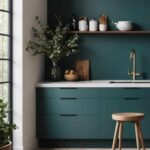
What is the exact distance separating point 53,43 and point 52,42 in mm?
19

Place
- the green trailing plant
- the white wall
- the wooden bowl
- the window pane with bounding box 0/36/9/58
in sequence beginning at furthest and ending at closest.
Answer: the wooden bowl
the green trailing plant
the white wall
the window pane with bounding box 0/36/9/58

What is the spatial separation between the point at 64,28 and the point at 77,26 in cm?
36

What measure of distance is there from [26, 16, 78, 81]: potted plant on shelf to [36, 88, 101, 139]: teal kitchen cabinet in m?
0.48

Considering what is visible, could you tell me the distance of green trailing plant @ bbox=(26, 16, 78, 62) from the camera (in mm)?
5262

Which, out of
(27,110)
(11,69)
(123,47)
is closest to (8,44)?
(11,69)

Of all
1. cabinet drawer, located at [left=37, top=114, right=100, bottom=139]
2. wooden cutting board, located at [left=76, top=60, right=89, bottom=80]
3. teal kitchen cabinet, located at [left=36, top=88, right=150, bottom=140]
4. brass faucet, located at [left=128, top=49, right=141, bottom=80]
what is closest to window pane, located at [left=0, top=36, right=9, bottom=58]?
teal kitchen cabinet, located at [left=36, top=88, right=150, bottom=140]

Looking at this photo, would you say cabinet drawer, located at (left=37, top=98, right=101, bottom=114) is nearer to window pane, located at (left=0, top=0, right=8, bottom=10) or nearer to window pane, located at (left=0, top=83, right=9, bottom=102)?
window pane, located at (left=0, top=83, right=9, bottom=102)

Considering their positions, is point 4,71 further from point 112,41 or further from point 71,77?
point 112,41

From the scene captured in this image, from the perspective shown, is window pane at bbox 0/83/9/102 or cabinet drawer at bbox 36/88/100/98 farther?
cabinet drawer at bbox 36/88/100/98

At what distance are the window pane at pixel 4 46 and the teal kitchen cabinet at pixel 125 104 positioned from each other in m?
1.33

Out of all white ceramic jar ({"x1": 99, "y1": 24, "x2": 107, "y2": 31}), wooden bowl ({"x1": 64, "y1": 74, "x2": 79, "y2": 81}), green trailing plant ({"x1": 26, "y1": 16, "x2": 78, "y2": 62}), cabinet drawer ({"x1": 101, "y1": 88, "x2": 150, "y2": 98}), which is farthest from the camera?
white ceramic jar ({"x1": 99, "y1": 24, "x2": 107, "y2": 31})

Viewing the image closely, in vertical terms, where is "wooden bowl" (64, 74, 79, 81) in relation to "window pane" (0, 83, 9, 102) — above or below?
above

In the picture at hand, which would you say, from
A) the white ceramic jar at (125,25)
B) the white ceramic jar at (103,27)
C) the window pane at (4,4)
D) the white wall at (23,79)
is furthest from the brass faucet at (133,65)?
the window pane at (4,4)

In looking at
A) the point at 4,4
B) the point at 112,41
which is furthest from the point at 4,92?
the point at 112,41
